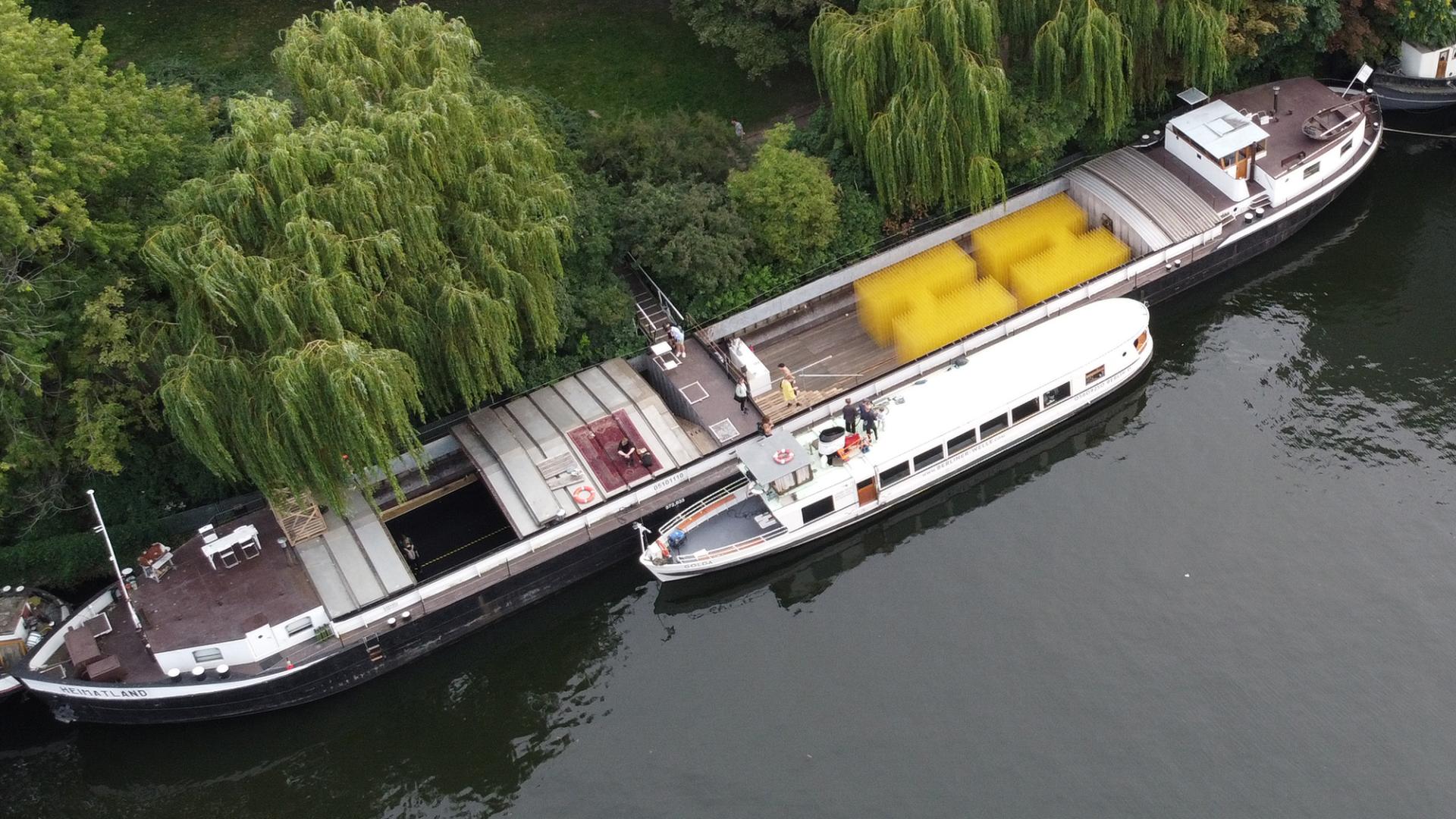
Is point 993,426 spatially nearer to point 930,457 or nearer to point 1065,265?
point 930,457

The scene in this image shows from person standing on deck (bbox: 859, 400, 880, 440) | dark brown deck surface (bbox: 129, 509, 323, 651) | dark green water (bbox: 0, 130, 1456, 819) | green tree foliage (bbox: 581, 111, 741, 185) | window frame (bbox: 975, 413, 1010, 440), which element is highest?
green tree foliage (bbox: 581, 111, 741, 185)

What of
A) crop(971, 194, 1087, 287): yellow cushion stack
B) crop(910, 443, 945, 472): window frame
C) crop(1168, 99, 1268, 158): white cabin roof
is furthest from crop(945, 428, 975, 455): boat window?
crop(1168, 99, 1268, 158): white cabin roof

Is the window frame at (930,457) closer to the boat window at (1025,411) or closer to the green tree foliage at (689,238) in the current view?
the boat window at (1025,411)

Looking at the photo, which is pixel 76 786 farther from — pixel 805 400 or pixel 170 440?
pixel 805 400

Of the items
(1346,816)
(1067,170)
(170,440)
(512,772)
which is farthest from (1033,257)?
(170,440)

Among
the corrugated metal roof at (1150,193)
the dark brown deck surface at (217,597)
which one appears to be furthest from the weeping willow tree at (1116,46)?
the dark brown deck surface at (217,597)

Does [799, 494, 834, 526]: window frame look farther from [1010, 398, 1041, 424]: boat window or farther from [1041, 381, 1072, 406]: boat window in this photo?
[1041, 381, 1072, 406]: boat window
